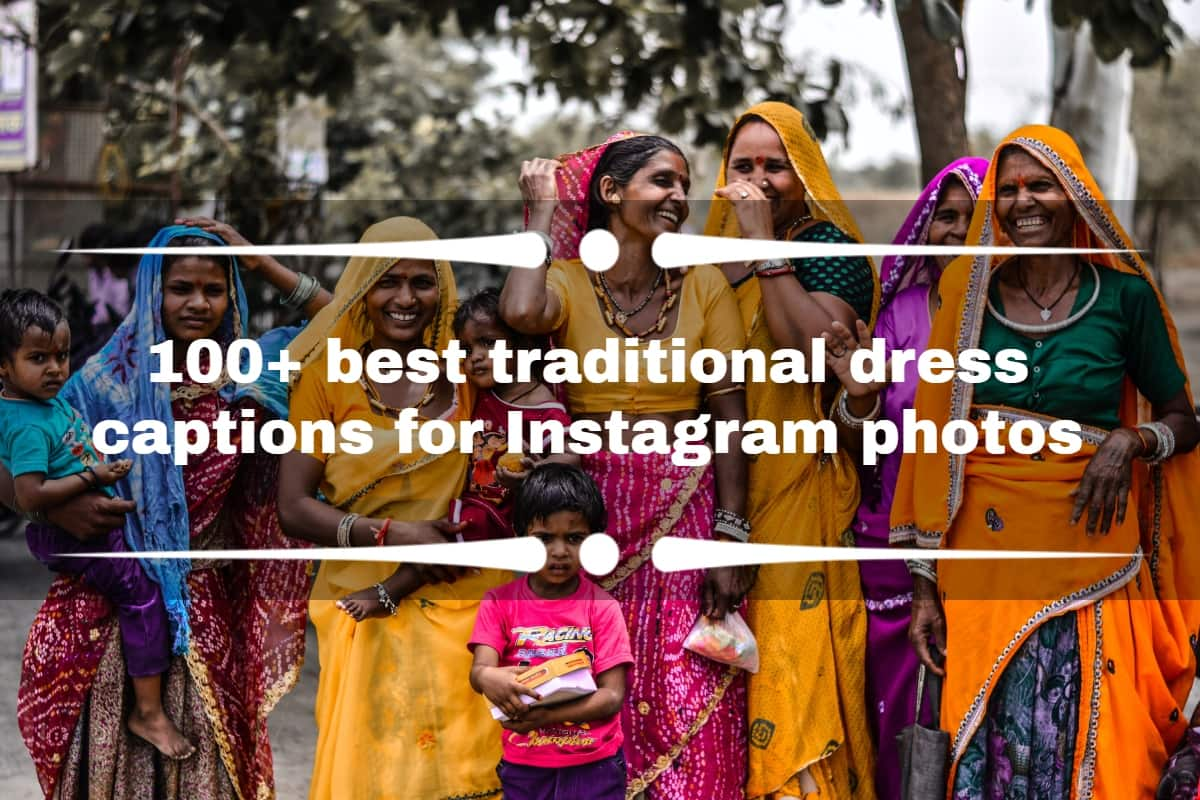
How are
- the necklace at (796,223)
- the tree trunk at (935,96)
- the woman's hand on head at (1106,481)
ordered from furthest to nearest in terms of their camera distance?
the tree trunk at (935,96) → the necklace at (796,223) → the woman's hand on head at (1106,481)

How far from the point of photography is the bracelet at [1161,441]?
3.21 m

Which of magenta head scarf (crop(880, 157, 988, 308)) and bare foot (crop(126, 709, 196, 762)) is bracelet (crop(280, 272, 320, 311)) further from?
magenta head scarf (crop(880, 157, 988, 308))

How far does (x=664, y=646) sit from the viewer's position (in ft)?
11.3

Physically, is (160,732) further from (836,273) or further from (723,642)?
(836,273)

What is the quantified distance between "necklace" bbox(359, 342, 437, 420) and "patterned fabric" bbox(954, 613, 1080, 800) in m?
1.52

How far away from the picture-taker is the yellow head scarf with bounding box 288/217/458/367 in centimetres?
345

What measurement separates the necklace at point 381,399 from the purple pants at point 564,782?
893mm

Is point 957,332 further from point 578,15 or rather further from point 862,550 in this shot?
point 578,15

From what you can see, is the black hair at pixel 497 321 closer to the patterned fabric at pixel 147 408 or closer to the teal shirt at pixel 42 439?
the patterned fabric at pixel 147 408

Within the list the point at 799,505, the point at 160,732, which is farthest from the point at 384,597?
the point at 799,505

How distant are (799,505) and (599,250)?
2.68 ft

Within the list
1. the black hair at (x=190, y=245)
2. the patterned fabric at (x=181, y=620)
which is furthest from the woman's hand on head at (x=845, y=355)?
the black hair at (x=190, y=245)

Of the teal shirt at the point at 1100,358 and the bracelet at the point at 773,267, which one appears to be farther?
the bracelet at the point at 773,267

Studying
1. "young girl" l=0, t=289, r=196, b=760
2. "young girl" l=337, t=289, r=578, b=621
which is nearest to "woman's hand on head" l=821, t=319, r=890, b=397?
"young girl" l=337, t=289, r=578, b=621
